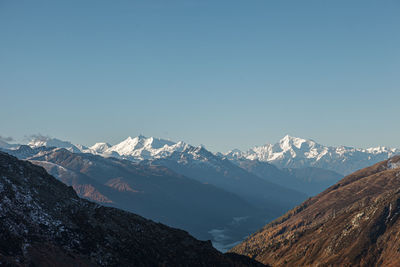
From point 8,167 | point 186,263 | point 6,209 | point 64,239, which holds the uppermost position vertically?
Answer: point 8,167

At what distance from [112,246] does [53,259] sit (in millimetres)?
32548

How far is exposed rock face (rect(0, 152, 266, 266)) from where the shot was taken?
124 meters

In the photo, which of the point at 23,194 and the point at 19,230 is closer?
the point at 19,230

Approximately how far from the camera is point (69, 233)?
143 m

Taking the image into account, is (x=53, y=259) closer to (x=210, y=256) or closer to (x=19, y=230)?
(x=19, y=230)

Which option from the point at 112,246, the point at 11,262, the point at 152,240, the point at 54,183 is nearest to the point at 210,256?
the point at 152,240

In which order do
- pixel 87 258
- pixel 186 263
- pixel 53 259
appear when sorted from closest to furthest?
pixel 53 259, pixel 87 258, pixel 186 263

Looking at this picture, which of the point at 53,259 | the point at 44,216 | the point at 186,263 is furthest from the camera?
the point at 186,263

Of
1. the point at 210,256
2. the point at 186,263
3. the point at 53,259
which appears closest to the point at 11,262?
the point at 53,259

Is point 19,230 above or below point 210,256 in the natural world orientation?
above

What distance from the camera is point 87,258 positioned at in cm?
13362

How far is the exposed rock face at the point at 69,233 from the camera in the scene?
124 metres

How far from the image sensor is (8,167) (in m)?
171

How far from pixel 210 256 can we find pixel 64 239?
2775 inches
